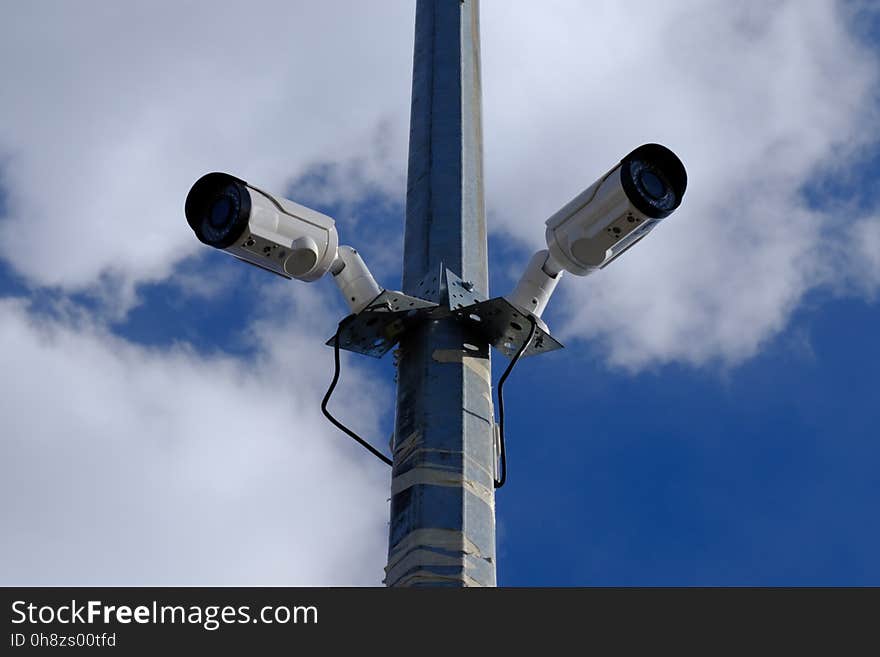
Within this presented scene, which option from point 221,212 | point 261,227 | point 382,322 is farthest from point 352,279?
point 221,212

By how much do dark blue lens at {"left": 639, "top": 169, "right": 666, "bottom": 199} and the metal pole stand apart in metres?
1.26

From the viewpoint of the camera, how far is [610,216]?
735cm

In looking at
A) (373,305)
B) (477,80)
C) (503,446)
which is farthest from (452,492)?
(477,80)

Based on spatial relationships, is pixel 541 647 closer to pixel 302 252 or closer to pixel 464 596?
pixel 464 596

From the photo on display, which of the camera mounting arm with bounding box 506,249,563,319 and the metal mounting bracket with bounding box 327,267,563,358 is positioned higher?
the camera mounting arm with bounding box 506,249,563,319

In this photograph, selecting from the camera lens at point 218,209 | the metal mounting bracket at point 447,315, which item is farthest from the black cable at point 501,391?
the camera lens at point 218,209

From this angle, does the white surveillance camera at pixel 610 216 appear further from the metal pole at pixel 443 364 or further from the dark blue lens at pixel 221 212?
the dark blue lens at pixel 221 212

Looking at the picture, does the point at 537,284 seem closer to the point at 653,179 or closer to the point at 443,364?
the point at 443,364

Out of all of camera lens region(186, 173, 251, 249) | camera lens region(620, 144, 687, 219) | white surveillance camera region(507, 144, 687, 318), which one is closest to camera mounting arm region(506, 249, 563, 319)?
white surveillance camera region(507, 144, 687, 318)

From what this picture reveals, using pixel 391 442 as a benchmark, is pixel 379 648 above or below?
below

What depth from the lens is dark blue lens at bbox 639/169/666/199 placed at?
7.28 m

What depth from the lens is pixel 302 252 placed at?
7.59 metres

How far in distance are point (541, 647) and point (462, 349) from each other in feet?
7.15

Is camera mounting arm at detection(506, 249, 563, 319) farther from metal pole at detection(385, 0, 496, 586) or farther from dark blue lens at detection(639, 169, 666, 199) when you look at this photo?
dark blue lens at detection(639, 169, 666, 199)
